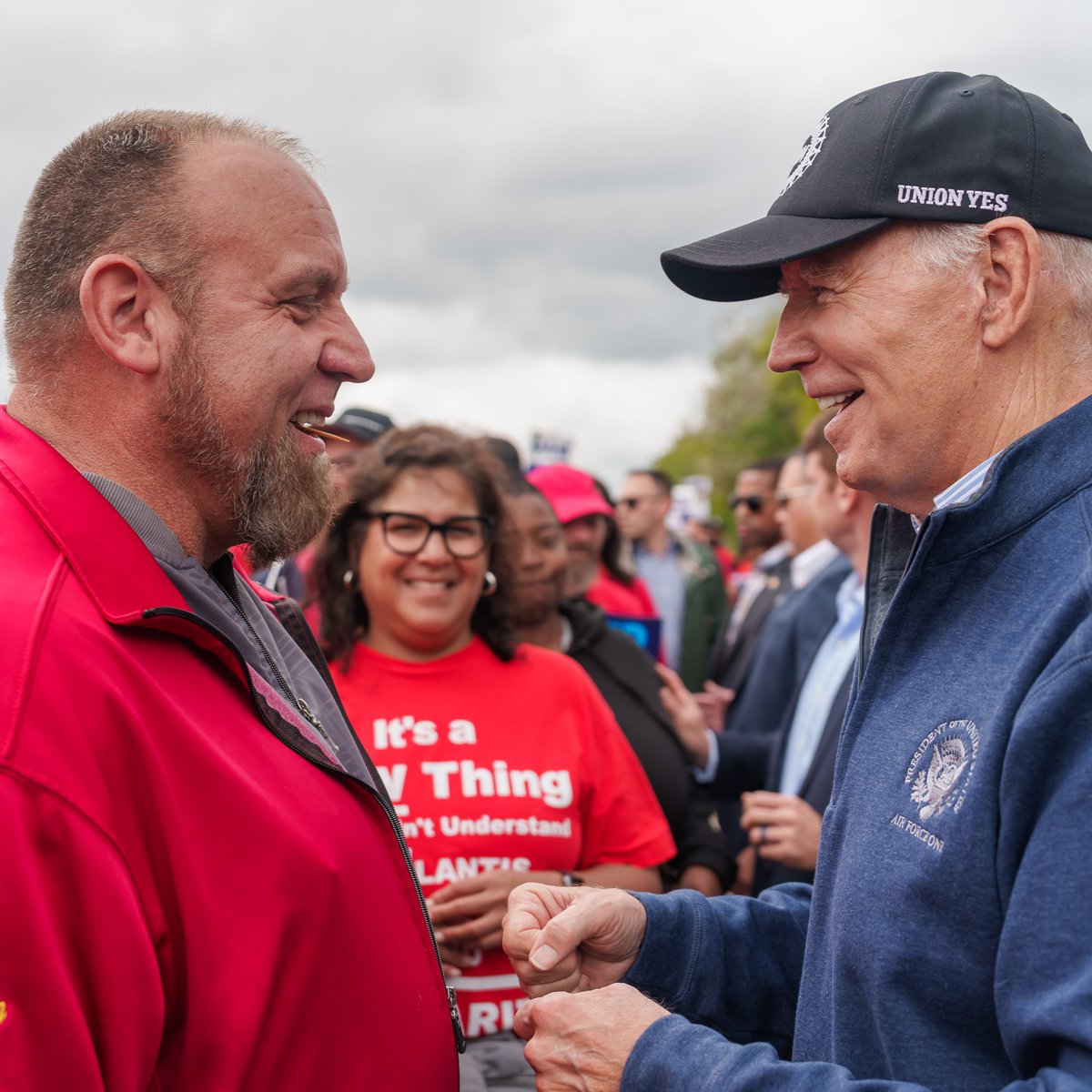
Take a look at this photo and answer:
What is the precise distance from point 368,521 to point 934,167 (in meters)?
2.46

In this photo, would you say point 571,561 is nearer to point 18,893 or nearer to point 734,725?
point 734,725

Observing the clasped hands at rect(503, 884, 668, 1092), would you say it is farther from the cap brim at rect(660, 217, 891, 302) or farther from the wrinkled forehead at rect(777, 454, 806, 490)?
the wrinkled forehead at rect(777, 454, 806, 490)

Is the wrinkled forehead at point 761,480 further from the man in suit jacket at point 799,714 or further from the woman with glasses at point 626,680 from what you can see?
the woman with glasses at point 626,680

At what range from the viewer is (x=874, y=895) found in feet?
5.21

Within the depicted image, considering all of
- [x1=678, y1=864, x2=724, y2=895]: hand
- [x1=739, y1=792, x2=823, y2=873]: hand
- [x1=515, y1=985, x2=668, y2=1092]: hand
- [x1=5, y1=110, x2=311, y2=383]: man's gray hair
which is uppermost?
[x1=5, y1=110, x2=311, y2=383]: man's gray hair

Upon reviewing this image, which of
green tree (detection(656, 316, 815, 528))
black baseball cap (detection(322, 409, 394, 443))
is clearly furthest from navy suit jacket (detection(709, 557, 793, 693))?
green tree (detection(656, 316, 815, 528))

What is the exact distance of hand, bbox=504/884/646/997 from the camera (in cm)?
189

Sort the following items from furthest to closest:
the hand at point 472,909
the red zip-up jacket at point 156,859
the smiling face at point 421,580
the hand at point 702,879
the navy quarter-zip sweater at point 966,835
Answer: the hand at point 702,879 < the smiling face at point 421,580 < the hand at point 472,909 < the red zip-up jacket at point 156,859 < the navy quarter-zip sweater at point 966,835

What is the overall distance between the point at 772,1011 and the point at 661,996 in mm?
255

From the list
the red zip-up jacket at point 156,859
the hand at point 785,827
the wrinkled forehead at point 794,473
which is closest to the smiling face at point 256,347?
the red zip-up jacket at point 156,859

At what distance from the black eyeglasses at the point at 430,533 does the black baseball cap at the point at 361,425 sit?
1942 mm

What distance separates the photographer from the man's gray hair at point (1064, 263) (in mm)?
1731

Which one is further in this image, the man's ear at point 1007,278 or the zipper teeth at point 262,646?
the zipper teeth at point 262,646

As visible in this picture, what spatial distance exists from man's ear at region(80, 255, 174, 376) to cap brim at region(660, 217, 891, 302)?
89 centimetres
